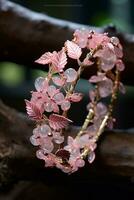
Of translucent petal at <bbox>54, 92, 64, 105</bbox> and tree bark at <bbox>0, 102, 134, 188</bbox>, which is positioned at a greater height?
translucent petal at <bbox>54, 92, 64, 105</bbox>

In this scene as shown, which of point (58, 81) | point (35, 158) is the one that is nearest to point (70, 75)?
point (58, 81)

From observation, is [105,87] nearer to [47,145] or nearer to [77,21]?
[47,145]

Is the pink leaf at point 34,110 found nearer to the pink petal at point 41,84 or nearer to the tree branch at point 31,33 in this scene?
the pink petal at point 41,84

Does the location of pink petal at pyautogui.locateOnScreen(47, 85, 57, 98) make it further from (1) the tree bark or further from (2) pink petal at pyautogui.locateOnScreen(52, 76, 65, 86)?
(1) the tree bark

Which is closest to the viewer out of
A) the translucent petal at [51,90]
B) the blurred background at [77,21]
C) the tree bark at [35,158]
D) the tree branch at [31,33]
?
the translucent petal at [51,90]

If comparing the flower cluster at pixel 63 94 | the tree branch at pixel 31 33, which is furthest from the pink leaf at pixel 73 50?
the tree branch at pixel 31 33

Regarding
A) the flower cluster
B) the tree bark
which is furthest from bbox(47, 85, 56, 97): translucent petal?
the tree bark
